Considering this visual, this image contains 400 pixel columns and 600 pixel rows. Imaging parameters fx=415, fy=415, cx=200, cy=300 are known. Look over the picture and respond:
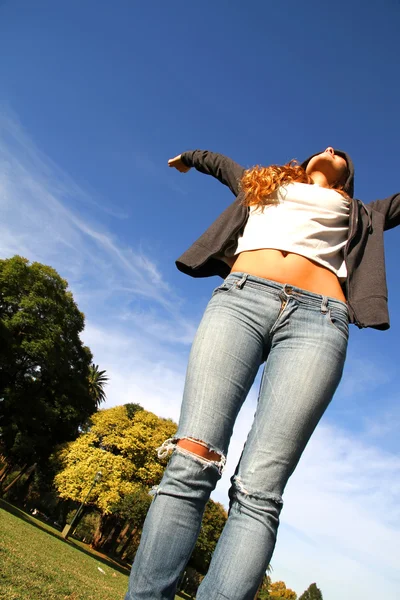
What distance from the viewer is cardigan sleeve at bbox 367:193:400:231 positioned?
278 centimetres

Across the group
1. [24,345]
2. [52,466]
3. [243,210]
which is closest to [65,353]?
[24,345]

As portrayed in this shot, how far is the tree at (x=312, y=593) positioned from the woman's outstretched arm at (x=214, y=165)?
4335 inches

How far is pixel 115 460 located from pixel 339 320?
96.1ft

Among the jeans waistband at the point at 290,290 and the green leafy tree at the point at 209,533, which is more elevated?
the jeans waistband at the point at 290,290

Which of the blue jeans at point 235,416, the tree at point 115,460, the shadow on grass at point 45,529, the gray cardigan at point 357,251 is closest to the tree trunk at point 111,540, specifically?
the tree at point 115,460

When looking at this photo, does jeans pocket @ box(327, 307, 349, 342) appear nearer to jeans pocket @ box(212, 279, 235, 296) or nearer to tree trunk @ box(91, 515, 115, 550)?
jeans pocket @ box(212, 279, 235, 296)

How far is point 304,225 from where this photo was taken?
2.46 m

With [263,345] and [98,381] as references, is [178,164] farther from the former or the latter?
[98,381]

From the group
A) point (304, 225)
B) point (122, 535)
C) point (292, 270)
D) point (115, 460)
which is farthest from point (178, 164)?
point (122, 535)

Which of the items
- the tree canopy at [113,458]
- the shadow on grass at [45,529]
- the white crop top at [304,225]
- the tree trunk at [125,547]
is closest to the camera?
the white crop top at [304,225]

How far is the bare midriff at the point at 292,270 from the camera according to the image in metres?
2.21

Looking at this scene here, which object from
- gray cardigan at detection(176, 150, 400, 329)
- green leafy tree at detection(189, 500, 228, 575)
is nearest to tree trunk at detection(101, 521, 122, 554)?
green leafy tree at detection(189, 500, 228, 575)

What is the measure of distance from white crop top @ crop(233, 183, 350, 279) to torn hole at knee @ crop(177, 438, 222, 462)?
46.8 inches

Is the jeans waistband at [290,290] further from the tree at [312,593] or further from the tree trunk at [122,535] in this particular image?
the tree at [312,593]
